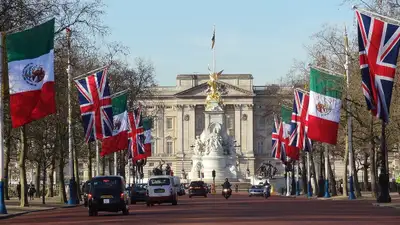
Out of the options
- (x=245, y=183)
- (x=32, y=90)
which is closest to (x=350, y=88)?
(x=32, y=90)

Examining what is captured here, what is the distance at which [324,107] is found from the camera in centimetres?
6300

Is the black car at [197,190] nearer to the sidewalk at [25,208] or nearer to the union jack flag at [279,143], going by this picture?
the union jack flag at [279,143]

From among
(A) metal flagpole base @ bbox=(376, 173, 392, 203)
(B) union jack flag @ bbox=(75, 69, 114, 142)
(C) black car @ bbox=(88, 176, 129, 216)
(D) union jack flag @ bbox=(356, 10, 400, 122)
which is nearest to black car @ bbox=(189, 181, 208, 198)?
(B) union jack flag @ bbox=(75, 69, 114, 142)

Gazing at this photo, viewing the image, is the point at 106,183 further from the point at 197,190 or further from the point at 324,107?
the point at 197,190

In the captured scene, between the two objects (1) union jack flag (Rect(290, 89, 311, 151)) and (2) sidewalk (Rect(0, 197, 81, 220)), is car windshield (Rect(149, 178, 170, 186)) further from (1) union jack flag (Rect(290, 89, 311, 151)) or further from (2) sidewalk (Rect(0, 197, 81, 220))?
(1) union jack flag (Rect(290, 89, 311, 151))

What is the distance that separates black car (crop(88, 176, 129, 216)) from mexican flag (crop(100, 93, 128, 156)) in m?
21.3

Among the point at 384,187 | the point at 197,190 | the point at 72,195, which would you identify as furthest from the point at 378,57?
the point at 197,190

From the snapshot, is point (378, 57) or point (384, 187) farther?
point (384, 187)

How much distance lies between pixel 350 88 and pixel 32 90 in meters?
28.0

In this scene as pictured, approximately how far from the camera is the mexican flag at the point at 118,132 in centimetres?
6988

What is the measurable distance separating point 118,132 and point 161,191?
8394mm

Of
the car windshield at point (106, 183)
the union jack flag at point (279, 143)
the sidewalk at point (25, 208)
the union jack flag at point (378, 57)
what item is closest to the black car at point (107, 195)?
the car windshield at point (106, 183)

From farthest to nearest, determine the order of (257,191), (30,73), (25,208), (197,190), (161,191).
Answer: (257,191), (197,190), (161,191), (25,208), (30,73)

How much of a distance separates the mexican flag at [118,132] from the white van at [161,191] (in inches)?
200
